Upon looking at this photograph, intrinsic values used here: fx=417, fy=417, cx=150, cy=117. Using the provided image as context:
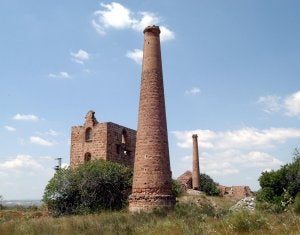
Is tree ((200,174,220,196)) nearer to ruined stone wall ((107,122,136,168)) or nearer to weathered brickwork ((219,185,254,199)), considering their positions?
weathered brickwork ((219,185,254,199))

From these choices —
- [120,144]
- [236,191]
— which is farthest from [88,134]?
[236,191]

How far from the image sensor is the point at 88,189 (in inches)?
942

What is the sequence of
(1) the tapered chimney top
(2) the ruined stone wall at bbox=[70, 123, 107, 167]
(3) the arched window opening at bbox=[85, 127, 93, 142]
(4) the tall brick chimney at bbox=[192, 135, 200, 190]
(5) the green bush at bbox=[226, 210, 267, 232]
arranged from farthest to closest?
(4) the tall brick chimney at bbox=[192, 135, 200, 190], (3) the arched window opening at bbox=[85, 127, 93, 142], (2) the ruined stone wall at bbox=[70, 123, 107, 167], (1) the tapered chimney top, (5) the green bush at bbox=[226, 210, 267, 232]

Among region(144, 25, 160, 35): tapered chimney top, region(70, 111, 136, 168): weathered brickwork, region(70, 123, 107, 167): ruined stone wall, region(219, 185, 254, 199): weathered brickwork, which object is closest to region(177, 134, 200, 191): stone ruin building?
region(219, 185, 254, 199): weathered brickwork

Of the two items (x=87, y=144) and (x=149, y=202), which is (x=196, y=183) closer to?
(x=87, y=144)

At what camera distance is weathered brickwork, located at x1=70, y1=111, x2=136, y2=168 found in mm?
28406

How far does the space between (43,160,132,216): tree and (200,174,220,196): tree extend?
21578 millimetres

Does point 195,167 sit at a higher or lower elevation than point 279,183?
higher

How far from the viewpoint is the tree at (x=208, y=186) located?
4500 cm

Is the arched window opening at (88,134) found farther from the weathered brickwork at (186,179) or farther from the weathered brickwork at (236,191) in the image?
the weathered brickwork at (236,191)

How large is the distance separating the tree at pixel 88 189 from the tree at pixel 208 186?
21.6m

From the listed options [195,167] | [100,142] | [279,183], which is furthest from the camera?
[195,167]

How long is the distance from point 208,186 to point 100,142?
67.4ft

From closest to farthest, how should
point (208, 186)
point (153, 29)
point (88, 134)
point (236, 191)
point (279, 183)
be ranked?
1. point (153, 29)
2. point (279, 183)
3. point (88, 134)
4. point (208, 186)
5. point (236, 191)
